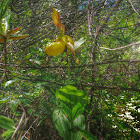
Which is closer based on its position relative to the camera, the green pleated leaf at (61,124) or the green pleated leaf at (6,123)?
the green pleated leaf at (6,123)

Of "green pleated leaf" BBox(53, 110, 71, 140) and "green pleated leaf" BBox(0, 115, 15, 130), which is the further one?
"green pleated leaf" BBox(53, 110, 71, 140)

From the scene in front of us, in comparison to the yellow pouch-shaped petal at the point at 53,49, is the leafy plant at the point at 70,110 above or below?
below

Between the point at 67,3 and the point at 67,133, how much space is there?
126 centimetres

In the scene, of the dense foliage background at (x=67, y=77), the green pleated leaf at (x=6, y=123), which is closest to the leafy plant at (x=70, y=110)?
the dense foliage background at (x=67, y=77)

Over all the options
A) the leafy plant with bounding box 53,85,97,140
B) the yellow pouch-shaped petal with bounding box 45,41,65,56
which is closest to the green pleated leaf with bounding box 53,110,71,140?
the leafy plant with bounding box 53,85,97,140

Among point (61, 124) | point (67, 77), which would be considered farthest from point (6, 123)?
point (67, 77)

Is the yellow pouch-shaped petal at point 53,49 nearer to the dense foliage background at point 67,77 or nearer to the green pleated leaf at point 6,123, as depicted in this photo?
the dense foliage background at point 67,77

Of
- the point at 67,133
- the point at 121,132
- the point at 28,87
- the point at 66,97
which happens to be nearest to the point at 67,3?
the point at 28,87

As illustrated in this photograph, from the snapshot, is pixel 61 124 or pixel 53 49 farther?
pixel 61 124

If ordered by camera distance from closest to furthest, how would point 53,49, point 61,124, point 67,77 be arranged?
point 53,49, point 61,124, point 67,77

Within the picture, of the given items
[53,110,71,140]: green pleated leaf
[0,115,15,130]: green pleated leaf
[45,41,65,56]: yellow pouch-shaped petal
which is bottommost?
[53,110,71,140]: green pleated leaf

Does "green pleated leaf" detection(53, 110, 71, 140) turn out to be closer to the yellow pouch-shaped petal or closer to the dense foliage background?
the dense foliage background

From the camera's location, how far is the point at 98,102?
1.05 meters

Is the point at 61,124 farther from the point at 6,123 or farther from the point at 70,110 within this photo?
the point at 6,123
